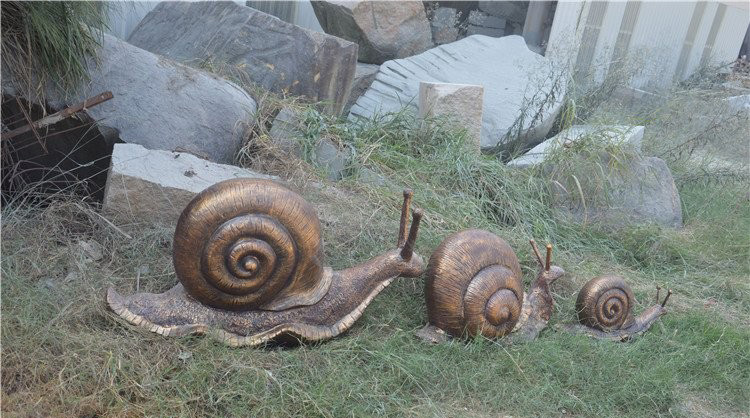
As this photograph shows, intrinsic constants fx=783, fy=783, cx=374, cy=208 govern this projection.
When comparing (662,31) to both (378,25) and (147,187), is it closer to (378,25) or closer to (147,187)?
(378,25)

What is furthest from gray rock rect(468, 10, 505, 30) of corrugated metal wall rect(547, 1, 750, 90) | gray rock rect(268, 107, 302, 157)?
gray rock rect(268, 107, 302, 157)

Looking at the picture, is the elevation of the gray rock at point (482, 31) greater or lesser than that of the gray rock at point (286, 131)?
greater

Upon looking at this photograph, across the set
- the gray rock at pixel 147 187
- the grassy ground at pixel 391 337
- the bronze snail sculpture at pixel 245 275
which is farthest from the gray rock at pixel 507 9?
the bronze snail sculpture at pixel 245 275

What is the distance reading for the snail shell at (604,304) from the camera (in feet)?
11.2

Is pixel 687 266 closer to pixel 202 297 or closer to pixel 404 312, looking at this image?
pixel 404 312

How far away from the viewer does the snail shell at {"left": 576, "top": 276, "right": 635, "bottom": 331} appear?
3414mm

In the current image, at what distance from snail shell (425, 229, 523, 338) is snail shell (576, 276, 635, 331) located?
0.43 metres

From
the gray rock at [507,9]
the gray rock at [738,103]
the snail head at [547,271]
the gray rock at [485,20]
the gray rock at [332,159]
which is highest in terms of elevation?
the gray rock at [507,9]

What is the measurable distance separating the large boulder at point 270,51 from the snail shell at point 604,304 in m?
2.46

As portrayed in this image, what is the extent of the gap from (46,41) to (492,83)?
374 cm

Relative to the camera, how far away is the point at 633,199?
5.05 m

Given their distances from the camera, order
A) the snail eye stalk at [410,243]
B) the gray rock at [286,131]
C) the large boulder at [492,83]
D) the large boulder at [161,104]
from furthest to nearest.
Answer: the large boulder at [492,83], the gray rock at [286,131], the large boulder at [161,104], the snail eye stalk at [410,243]

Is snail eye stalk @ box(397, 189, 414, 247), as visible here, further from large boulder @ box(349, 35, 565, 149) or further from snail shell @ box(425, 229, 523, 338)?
large boulder @ box(349, 35, 565, 149)

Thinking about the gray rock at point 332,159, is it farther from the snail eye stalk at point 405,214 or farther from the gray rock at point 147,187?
the snail eye stalk at point 405,214
